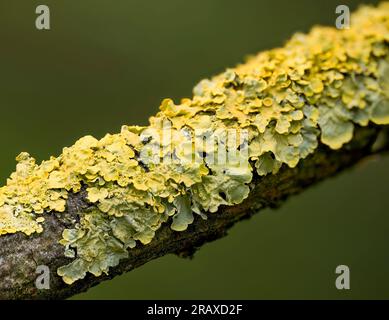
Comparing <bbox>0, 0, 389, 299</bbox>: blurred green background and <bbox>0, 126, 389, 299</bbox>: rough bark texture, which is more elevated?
<bbox>0, 0, 389, 299</bbox>: blurred green background

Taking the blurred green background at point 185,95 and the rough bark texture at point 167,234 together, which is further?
the blurred green background at point 185,95

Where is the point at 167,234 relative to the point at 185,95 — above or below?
below

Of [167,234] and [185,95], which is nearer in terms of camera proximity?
[167,234]

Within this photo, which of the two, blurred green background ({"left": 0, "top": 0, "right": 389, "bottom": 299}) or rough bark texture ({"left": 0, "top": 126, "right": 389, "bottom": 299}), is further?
blurred green background ({"left": 0, "top": 0, "right": 389, "bottom": 299})

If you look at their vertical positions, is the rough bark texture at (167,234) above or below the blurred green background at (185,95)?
below

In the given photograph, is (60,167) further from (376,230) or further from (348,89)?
(376,230)
